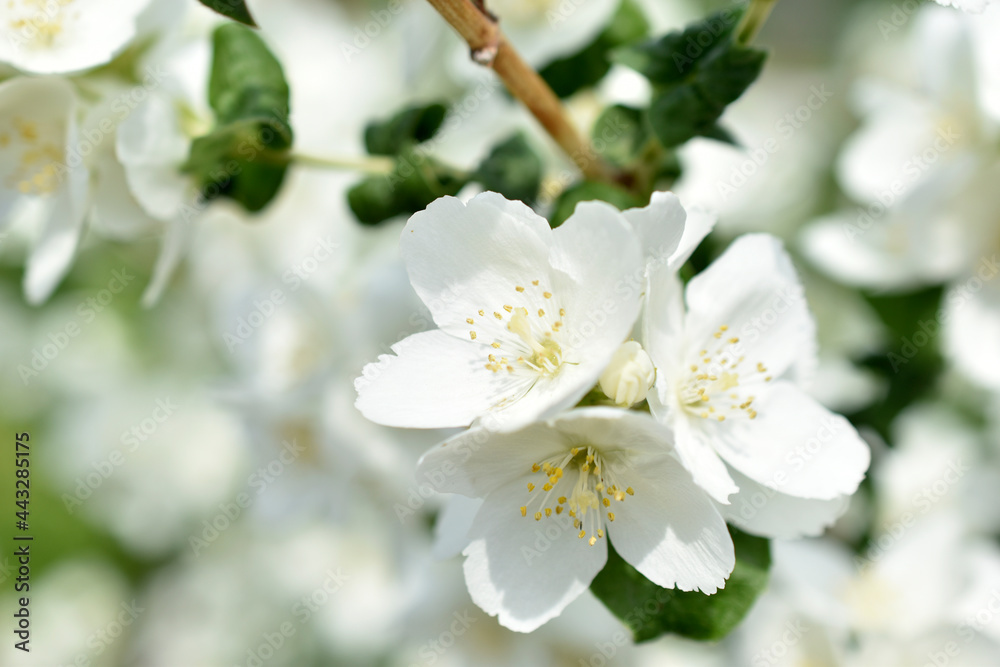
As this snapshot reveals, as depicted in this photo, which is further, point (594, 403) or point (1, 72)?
point (1, 72)

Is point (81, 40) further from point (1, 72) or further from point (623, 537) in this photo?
point (623, 537)

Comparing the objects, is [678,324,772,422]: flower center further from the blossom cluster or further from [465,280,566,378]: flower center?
[465,280,566,378]: flower center

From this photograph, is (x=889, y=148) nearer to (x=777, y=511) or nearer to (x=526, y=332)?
(x=777, y=511)

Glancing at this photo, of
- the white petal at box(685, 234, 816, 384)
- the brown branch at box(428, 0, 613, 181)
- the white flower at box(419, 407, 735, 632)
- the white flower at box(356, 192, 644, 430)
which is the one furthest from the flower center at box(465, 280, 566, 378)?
the brown branch at box(428, 0, 613, 181)

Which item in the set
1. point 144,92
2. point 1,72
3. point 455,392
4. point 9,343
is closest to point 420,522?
point 455,392

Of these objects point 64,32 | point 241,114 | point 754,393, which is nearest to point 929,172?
point 754,393

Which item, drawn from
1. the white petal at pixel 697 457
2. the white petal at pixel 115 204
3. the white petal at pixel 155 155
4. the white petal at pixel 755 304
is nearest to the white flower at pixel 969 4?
the white petal at pixel 755 304
